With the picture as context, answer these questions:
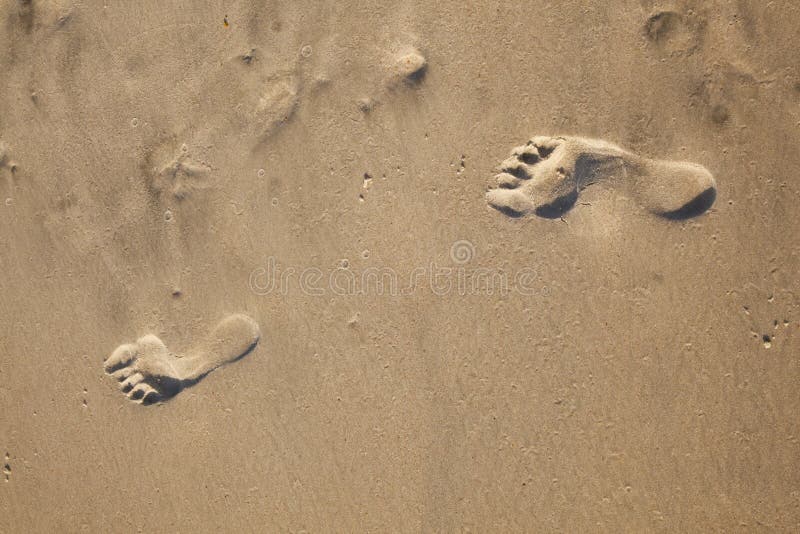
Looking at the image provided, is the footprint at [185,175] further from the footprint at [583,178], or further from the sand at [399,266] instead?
the footprint at [583,178]

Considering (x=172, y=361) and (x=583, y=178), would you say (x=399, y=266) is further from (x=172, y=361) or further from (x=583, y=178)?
(x=172, y=361)

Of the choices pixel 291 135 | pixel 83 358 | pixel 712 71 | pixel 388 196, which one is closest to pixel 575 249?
pixel 388 196

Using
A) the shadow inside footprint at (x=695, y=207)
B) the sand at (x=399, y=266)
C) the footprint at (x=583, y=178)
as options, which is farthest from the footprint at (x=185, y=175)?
the shadow inside footprint at (x=695, y=207)

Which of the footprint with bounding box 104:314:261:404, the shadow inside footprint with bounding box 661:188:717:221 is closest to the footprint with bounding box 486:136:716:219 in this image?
the shadow inside footprint with bounding box 661:188:717:221

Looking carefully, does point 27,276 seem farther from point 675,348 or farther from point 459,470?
point 675,348

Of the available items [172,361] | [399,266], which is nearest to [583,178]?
[399,266]

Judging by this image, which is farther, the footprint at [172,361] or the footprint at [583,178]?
the footprint at [172,361]

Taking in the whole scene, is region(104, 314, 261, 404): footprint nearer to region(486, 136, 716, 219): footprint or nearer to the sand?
the sand
